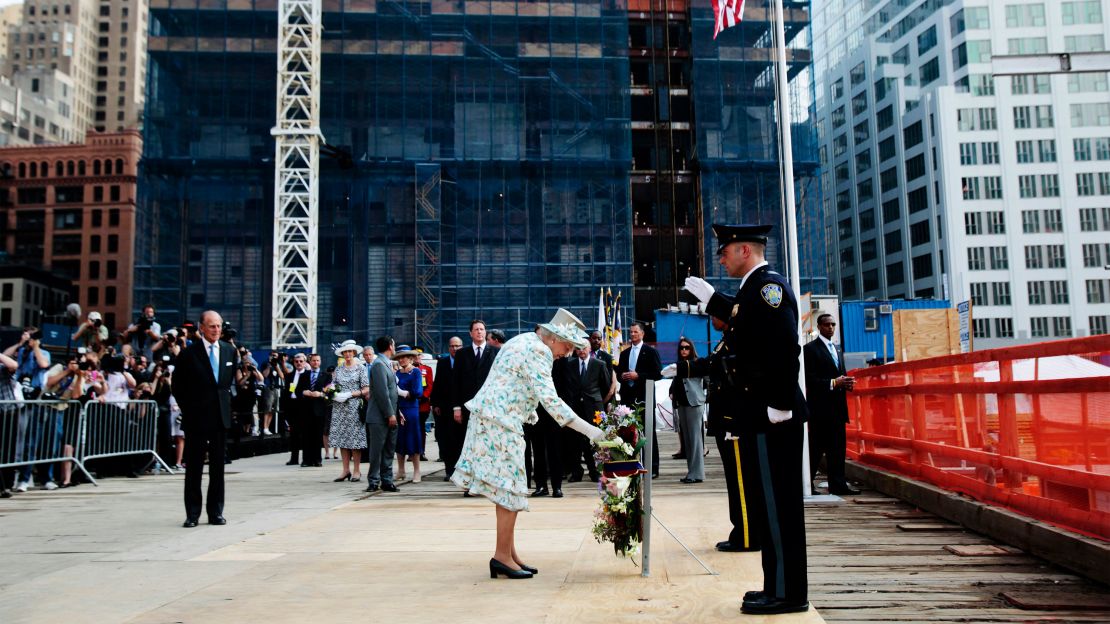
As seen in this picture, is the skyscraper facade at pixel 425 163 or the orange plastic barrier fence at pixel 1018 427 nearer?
the orange plastic barrier fence at pixel 1018 427

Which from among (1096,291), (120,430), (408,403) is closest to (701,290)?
(408,403)

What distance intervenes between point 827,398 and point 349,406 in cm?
690

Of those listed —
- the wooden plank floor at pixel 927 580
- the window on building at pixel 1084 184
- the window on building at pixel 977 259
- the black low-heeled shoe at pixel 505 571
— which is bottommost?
the wooden plank floor at pixel 927 580

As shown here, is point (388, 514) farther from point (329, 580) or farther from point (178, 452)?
point (178, 452)

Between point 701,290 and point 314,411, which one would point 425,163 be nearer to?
point 314,411

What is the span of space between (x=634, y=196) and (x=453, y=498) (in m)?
44.7

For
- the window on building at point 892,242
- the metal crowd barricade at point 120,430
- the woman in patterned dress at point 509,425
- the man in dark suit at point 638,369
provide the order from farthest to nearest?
the window on building at point 892,242, the metal crowd barricade at point 120,430, the man in dark suit at point 638,369, the woman in patterned dress at point 509,425

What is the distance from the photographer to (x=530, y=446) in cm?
1138

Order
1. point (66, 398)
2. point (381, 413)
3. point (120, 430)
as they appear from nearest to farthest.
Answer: point (381, 413)
point (66, 398)
point (120, 430)

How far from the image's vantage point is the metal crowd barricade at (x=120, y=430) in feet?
44.1

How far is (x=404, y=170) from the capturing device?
1658 inches

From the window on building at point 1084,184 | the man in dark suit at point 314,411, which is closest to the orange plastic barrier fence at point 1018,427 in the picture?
the man in dark suit at point 314,411

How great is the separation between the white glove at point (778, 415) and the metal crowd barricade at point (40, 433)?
10.1m

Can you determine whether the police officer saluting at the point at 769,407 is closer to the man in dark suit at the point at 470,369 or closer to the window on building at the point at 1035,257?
the man in dark suit at the point at 470,369
